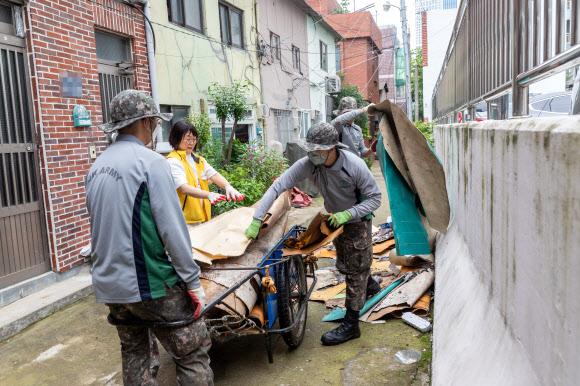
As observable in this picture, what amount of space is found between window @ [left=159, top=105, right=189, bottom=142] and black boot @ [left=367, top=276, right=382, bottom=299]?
4861 mm

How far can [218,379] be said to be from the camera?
3682 mm

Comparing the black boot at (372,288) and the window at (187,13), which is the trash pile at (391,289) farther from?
the window at (187,13)

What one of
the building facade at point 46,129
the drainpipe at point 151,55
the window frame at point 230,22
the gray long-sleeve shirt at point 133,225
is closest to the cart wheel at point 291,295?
the gray long-sleeve shirt at point 133,225

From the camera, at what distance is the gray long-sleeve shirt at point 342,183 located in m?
4.08

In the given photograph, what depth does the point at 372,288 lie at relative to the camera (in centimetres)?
526

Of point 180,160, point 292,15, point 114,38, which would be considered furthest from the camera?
point 292,15

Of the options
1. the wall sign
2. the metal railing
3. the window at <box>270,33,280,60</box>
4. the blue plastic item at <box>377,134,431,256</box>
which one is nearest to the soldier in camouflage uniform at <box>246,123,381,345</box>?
the blue plastic item at <box>377,134,431,256</box>

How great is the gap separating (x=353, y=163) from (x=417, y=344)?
1.72 meters

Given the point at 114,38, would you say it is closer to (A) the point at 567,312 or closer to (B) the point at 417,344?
(B) the point at 417,344

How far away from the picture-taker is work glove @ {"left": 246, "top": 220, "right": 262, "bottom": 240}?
373cm

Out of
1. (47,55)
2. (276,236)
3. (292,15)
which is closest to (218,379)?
(276,236)

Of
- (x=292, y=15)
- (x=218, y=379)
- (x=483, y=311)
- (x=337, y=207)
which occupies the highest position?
(x=292, y=15)

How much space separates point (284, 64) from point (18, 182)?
11.7 m

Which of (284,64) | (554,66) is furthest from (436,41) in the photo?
(554,66)
